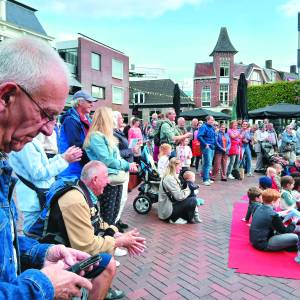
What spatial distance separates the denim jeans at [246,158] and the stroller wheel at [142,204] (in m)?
5.49

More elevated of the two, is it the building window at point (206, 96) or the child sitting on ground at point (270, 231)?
the building window at point (206, 96)

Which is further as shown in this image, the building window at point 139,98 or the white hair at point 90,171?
the building window at point 139,98

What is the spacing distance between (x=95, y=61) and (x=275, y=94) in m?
17.4

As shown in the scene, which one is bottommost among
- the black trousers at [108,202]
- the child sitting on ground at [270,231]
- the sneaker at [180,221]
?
the sneaker at [180,221]

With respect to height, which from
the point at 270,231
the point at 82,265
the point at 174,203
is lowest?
the point at 270,231

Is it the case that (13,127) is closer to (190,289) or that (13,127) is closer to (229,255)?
(190,289)

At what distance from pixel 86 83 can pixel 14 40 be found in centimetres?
3094

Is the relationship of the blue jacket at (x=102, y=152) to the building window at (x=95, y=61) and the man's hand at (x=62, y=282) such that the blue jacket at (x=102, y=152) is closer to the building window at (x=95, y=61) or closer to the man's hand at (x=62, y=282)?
the man's hand at (x=62, y=282)

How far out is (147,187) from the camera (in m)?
6.56

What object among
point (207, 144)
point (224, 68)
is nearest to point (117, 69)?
point (224, 68)

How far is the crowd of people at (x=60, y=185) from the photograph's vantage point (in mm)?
1231

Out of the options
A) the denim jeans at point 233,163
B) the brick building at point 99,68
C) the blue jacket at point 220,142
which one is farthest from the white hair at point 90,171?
the brick building at point 99,68

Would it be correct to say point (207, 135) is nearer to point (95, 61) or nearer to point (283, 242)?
point (283, 242)

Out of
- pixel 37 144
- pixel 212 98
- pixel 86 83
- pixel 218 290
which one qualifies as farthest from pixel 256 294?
pixel 212 98
